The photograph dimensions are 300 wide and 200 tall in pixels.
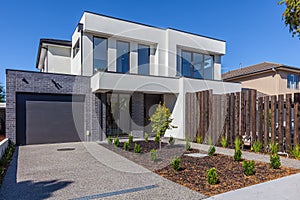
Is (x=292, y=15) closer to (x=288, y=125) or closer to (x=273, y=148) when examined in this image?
(x=288, y=125)

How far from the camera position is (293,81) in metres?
20.5

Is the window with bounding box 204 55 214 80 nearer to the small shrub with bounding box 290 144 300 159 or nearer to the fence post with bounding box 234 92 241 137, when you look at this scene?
the fence post with bounding box 234 92 241 137

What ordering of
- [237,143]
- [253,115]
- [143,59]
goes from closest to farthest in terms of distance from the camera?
[253,115], [237,143], [143,59]

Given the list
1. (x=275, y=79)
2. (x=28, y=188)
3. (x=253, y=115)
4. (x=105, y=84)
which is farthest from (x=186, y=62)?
(x=28, y=188)

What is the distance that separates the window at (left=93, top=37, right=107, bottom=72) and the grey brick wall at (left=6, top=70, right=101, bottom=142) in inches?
42.6

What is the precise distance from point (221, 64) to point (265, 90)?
6473 millimetres

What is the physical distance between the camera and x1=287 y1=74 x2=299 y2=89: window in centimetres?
2003

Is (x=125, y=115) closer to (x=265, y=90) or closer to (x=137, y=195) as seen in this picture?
(x=137, y=195)

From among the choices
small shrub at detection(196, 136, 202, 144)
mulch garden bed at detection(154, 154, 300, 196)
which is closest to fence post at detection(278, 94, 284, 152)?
mulch garden bed at detection(154, 154, 300, 196)

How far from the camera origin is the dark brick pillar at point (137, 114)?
42.2ft

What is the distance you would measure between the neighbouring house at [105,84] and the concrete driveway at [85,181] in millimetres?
4028

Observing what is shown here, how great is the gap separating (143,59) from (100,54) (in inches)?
112

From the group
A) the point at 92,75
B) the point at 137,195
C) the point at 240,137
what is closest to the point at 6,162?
the point at 137,195

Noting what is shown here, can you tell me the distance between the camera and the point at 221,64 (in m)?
16.5
